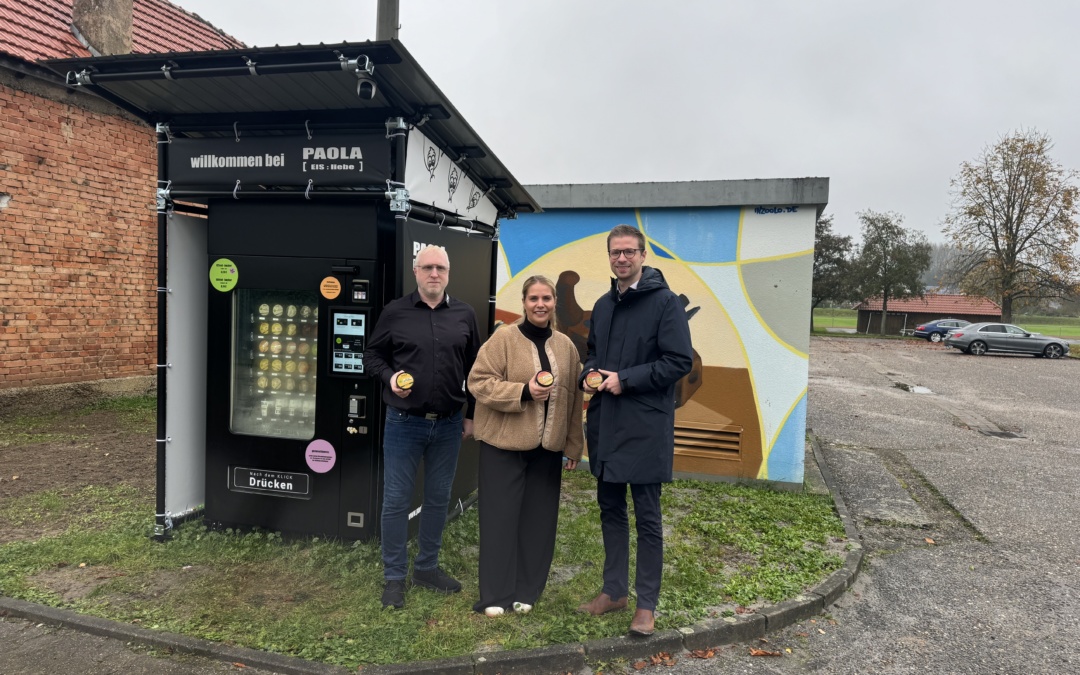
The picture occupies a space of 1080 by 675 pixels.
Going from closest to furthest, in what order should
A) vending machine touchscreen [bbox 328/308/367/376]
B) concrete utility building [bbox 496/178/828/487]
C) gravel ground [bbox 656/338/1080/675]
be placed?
1. gravel ground [bbox 656/338/1080/675]
2. vending machine touchscreen [bbox 328/308/367/376]
3. concrete utility building [bbox 496/178/828/487]

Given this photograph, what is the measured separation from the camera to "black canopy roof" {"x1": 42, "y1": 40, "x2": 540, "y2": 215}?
3586 mm

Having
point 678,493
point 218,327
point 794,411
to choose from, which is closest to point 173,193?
point 218,327

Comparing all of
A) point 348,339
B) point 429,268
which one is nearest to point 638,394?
point 429,268

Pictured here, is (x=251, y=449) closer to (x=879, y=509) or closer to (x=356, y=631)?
(x=356, y=631)

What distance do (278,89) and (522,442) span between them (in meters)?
2.61

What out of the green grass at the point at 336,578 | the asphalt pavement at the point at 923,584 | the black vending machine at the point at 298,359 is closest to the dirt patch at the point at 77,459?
the green grass at the point at 336,578

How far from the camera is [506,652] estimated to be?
3355 mm

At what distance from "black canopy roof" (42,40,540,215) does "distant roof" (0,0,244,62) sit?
217 inches

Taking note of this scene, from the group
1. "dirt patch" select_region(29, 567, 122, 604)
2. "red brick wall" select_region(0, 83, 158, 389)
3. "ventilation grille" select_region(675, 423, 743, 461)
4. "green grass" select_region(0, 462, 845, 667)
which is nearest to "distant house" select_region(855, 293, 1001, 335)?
"ventilation grille" select_region(675, 423, 743, 461)

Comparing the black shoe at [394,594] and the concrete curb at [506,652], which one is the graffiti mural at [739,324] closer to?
the concrete curb at [506,652]

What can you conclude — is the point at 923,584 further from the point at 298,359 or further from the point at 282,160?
the point at 282,160

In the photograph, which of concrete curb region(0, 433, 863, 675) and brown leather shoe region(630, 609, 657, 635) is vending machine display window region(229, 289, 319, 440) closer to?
concrete curb region(0, 433, 863, 675)

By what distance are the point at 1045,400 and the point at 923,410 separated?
472 centimetres

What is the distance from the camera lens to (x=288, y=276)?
4500 mm
